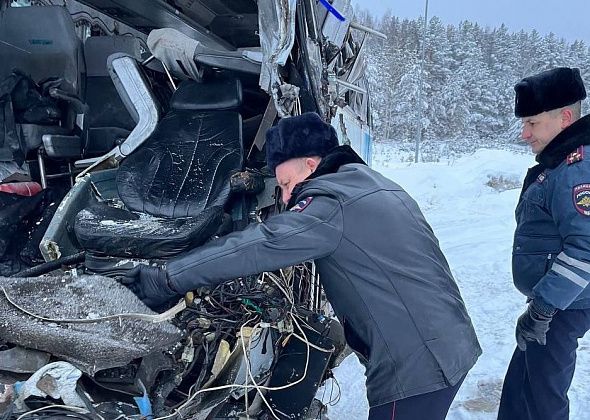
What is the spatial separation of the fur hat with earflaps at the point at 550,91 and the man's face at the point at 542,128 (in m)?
0.03

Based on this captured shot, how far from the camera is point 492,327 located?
14.8 feet

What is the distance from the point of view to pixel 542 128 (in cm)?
257

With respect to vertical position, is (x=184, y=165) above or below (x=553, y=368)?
above

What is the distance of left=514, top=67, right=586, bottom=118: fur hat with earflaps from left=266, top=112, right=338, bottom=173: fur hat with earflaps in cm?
107

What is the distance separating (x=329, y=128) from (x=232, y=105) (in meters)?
1.69

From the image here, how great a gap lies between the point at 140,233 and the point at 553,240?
76.2 inches

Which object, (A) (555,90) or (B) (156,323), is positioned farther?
(A) (555,90)

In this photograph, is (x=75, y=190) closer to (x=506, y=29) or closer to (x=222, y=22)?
(x=222, y=22)

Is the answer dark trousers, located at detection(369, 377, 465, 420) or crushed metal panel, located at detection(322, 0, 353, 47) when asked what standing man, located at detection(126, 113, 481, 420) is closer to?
dark trousers, located at detection(369, 377, 465, 420)

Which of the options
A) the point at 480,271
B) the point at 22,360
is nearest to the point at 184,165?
the point at 22,360

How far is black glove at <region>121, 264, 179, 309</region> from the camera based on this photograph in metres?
1.97

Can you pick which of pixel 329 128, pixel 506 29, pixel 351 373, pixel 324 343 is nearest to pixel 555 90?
pixel 329 128

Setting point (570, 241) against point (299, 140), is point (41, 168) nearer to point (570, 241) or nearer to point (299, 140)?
point (299, 140)

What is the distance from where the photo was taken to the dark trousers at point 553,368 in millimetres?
2518
